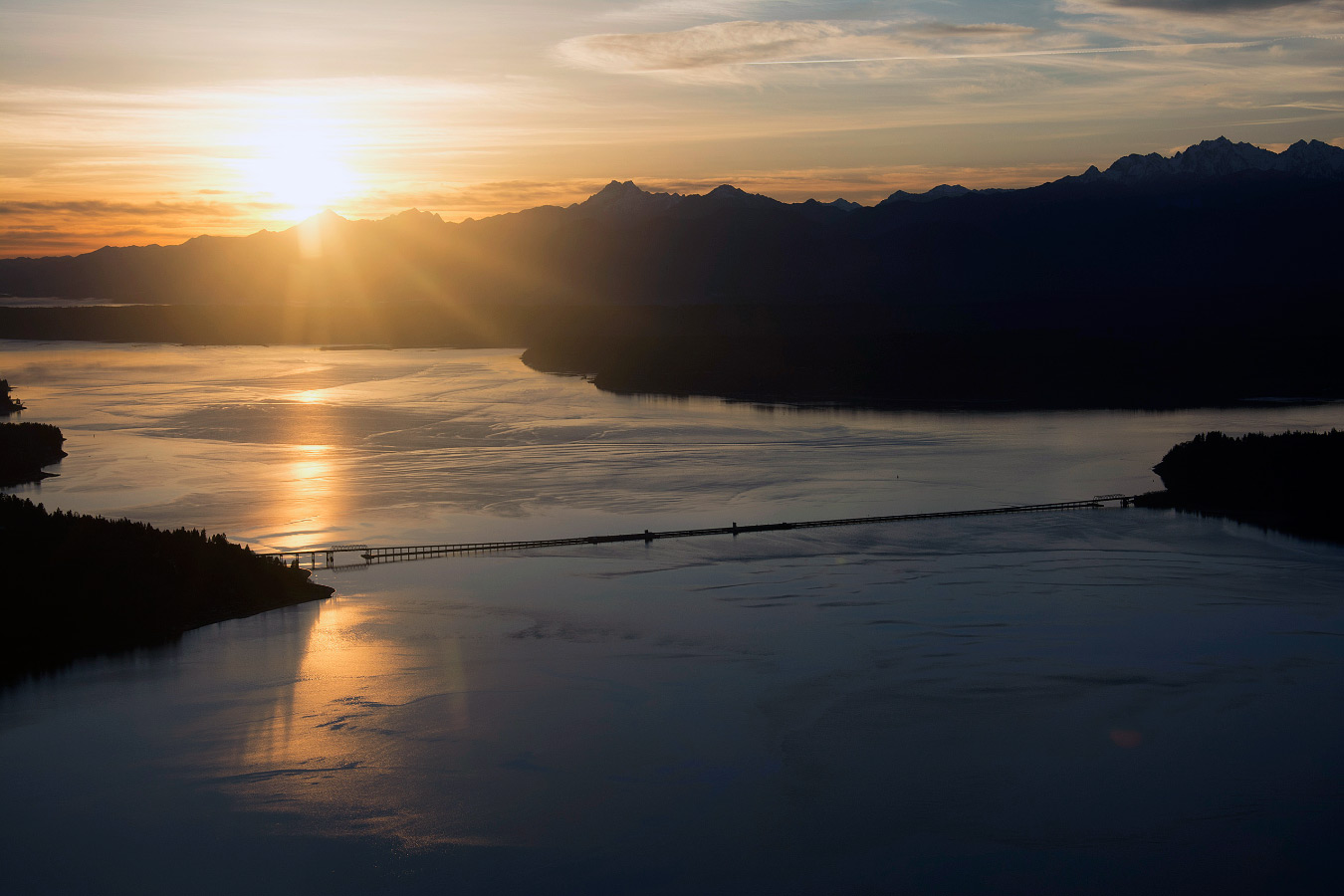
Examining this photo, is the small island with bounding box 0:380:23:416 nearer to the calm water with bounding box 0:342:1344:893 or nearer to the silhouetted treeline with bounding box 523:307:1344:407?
the calm water with bounding box 0:342:1344:893

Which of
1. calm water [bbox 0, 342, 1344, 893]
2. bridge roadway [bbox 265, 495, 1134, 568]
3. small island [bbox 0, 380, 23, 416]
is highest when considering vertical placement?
small island [bbox 0, 380, 23, 416]

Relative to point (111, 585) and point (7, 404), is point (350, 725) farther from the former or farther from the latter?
point (7, 404)

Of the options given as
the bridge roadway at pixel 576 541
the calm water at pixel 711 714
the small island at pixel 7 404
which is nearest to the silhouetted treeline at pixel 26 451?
the calm water at pixel 711 714

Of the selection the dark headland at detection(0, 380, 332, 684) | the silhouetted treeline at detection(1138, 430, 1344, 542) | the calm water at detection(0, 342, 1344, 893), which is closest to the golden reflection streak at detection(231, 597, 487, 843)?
the calm water at detection(0, 342, 1344, 893)

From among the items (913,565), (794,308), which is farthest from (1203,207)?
(913,565)

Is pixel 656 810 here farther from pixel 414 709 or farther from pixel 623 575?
pixel 623 575

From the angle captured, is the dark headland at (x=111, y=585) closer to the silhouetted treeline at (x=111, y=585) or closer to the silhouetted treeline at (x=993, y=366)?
the silhouetted treeline at (x=111, y=585)

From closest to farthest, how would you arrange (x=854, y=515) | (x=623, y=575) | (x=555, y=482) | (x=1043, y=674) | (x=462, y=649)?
(x=1043, y=674) → (x=462, y=649) → (x=623, y=575) → (x=854, y=515) → (x=555, y=482)
